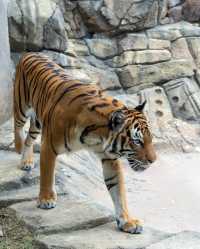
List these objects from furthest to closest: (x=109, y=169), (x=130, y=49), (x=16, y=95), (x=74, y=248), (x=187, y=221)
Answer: (x=130, y=49) < (x=187, y=221) < (x=16, y=95) < (x=109, y=169) < (x=74, y=248)

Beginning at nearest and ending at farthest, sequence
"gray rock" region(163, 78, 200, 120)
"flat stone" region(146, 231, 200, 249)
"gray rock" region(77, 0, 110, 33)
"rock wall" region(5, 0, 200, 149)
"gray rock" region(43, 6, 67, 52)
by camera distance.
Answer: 1. "flat stone" region(146, 231, 200, 249)
2. "gray rock" region(43, 6, 67, 52)
3. "rock wall" region(5, 0, 200, 149)
4. "gray rock" region(163, 78, 200, 120)
5. "gray rock" region(77, 0, 110, 33)

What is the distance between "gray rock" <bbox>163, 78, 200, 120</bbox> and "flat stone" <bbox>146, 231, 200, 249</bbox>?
5.36 m

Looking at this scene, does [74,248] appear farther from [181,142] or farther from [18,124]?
[181,142]

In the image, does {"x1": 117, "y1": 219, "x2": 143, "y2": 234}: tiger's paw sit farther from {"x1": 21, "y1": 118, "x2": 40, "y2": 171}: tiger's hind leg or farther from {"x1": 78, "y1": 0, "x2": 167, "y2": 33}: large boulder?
{"x1": 78, "y1": 0, "x2": 167, "y2": 33}: large boulder

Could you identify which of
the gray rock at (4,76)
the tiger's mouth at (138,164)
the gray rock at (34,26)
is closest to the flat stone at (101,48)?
the gray rock at (34,26)

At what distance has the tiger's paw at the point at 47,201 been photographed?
15.0 feet

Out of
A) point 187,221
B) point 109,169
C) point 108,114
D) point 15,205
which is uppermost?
point 108,114

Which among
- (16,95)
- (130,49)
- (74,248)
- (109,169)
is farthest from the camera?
(130,49)

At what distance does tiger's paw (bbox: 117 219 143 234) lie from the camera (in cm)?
427

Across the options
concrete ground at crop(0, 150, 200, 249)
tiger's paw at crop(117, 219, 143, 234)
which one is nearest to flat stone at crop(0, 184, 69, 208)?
concrete ground at crop(0, 150, 200, 249)

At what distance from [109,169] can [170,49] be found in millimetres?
5865

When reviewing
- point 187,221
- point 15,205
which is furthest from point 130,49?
point 15,205

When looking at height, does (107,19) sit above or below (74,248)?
above

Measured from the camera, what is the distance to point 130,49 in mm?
9867
